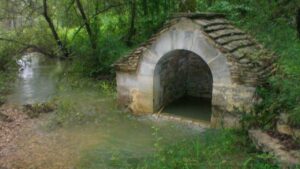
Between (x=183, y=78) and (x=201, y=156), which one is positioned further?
(x=183, y=78)

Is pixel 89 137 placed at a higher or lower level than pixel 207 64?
lower

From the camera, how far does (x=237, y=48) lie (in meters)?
7.93

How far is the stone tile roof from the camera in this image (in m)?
7.65

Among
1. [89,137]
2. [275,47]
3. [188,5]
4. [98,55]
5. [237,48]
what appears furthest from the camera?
[98,55]

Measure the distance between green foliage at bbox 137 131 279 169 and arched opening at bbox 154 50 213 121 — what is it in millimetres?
1820

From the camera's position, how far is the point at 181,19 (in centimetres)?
825

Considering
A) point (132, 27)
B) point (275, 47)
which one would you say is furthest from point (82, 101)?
point (275, 47)

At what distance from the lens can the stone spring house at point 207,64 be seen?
776 cm

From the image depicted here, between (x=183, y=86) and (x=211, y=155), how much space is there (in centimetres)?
461

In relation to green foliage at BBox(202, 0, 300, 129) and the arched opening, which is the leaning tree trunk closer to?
green foliage at BBox(202, 0, 300, 129)

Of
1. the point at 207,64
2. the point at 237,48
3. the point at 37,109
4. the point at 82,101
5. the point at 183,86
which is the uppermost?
the point at 237,48

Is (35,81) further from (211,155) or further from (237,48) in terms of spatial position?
(211,155)

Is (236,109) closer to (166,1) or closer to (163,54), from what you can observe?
(163,54)

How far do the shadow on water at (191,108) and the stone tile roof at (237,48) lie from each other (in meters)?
1.84
